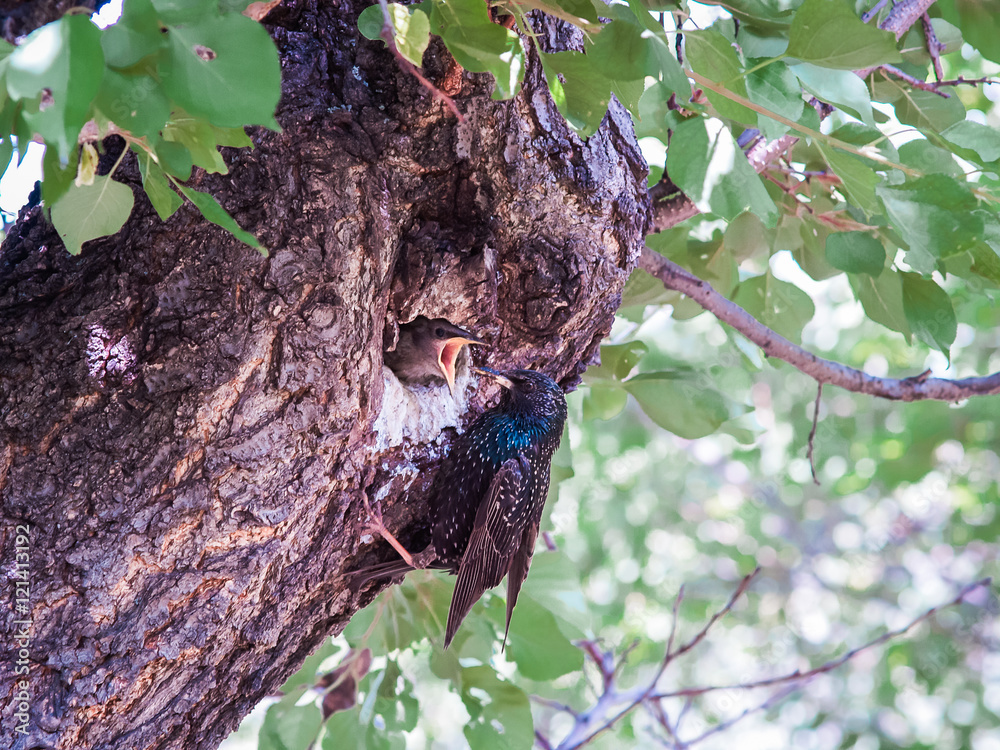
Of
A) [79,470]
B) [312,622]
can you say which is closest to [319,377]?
[79,470]

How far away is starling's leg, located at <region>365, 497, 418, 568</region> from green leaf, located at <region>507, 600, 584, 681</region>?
52 cm

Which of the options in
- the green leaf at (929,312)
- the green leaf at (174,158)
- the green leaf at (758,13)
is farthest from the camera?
the green leaf at (929,312)

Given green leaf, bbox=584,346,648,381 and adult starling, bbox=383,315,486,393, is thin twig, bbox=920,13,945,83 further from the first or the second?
adult starling, bbox=383,315,486,393

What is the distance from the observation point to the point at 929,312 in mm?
1872

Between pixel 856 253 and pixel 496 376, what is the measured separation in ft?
3.29

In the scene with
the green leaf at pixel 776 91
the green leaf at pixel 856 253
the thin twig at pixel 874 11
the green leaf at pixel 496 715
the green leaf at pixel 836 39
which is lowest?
the green leaf at pixel 496 715

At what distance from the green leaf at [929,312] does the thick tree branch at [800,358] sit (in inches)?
26.2

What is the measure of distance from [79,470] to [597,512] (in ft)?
27.1

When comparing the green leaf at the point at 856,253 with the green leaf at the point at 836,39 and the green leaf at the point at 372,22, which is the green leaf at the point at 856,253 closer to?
the green leaf at the point at 836,39

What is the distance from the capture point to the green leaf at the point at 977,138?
5.63ft

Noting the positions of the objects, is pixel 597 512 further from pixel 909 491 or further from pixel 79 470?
pixel 79 470

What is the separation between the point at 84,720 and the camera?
142cm

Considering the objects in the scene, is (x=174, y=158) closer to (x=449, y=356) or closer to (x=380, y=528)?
(x=380, y=528)

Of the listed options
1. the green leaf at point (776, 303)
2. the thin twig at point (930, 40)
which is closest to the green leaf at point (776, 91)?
the thin twig at point (930, 40)
